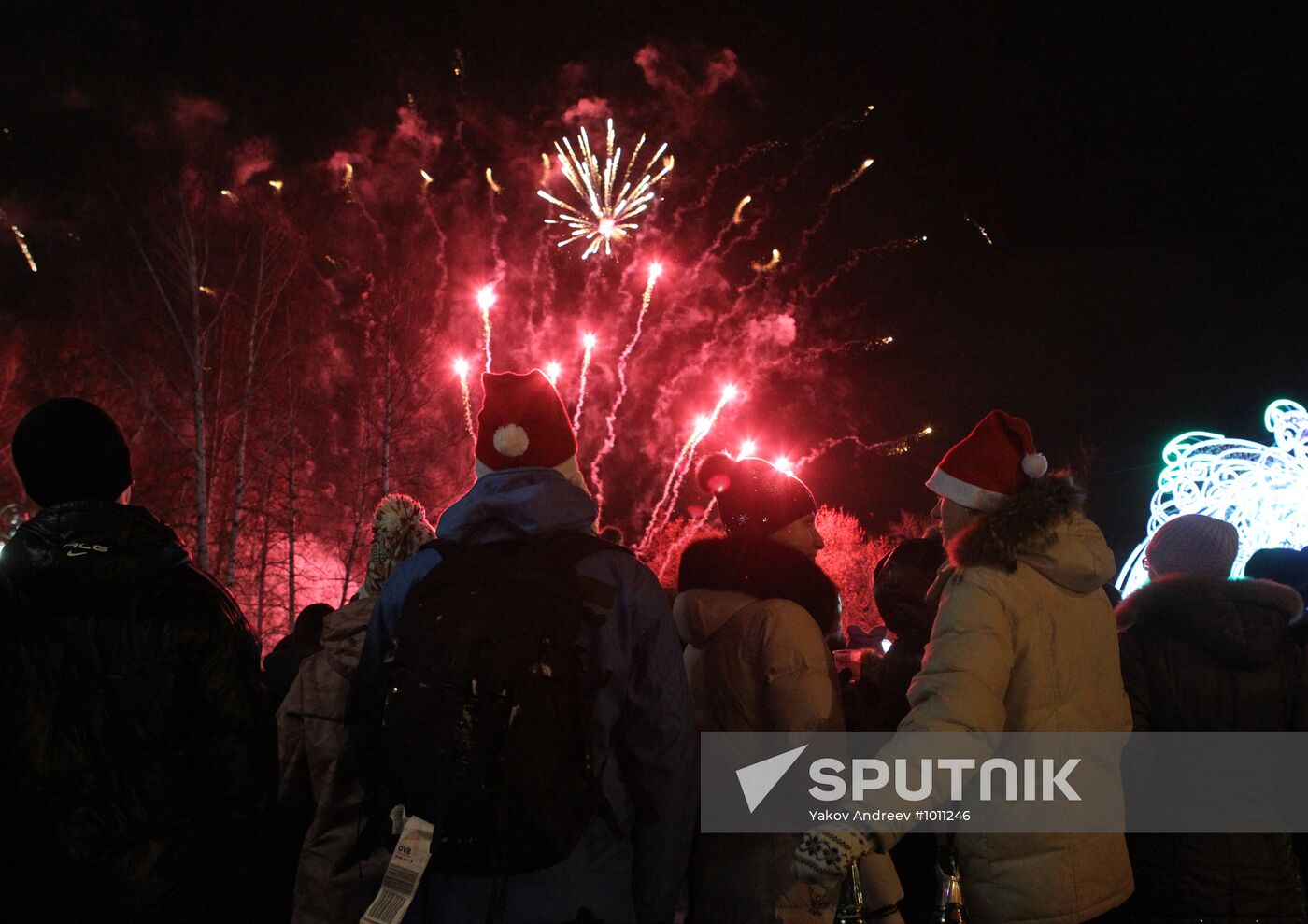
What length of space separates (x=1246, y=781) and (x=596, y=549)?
2.49 meters

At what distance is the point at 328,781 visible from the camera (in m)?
3.70

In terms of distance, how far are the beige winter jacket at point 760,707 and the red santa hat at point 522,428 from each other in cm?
87

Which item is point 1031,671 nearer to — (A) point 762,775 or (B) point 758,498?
(A) point 762,775

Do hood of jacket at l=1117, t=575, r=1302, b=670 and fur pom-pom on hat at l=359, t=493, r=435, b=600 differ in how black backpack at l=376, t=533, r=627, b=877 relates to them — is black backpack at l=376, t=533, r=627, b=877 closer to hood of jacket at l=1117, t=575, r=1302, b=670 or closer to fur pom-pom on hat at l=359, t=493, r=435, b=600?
fur pom-pom on hat at l=359, t=493, r=435, b=600

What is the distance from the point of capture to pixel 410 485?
21547 mm

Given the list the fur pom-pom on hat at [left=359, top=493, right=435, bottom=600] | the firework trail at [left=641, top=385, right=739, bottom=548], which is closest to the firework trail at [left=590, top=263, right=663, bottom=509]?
the firework trail at [left=641, top=385, right=739, bottom=548]

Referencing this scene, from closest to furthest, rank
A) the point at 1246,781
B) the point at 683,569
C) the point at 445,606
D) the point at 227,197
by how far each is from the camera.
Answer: the point at 445,606
the point at 1246,781
the point at 683,569
the point at 227,197

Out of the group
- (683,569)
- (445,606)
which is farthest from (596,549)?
(683,569)

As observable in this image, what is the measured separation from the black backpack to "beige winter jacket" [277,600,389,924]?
4.24ft

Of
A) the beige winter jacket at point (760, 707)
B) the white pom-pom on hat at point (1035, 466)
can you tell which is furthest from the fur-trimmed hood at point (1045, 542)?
the beige winter jacket at point (760, 707)

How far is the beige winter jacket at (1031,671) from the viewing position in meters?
2.91

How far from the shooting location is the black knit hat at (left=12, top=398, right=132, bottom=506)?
2.78 m

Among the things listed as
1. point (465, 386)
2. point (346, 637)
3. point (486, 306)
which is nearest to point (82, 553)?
point (346, 637)

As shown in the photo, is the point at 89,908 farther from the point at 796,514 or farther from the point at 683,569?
the point at 796,514
